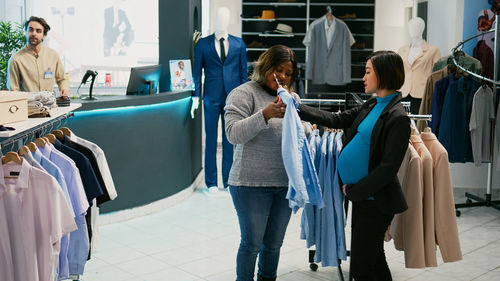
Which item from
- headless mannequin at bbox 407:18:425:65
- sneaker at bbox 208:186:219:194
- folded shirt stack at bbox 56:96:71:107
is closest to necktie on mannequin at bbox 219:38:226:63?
sneaker at bbox 208:186:219:194

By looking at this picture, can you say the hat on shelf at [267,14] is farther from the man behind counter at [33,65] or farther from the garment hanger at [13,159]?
the garment hanger at [13,159]

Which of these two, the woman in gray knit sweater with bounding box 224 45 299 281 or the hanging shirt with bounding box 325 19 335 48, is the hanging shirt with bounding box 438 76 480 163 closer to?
the hanging shirt with bounding box 325 19 335 48

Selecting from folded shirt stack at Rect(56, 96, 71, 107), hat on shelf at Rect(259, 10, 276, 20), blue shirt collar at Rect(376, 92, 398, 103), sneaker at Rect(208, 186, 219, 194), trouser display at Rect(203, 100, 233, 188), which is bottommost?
sneaker at Rect(208, 186, 219, 194)

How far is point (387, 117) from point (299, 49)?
7.08 m

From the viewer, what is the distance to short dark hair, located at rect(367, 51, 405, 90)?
299 centimetres

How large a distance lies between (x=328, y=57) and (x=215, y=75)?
2.45 metres

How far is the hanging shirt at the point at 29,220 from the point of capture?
261 centimetres

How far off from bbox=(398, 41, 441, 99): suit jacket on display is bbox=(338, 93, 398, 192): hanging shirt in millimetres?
4328

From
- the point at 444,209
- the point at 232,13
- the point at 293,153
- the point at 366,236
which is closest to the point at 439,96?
the point at 444,209

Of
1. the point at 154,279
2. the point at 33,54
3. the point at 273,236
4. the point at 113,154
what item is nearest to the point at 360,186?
the point at 273,236

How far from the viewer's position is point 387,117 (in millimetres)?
2971

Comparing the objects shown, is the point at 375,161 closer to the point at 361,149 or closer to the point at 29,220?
the point at 361,149

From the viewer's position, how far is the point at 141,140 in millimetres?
5719

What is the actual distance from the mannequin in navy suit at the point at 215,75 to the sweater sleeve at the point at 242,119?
3634 mm
